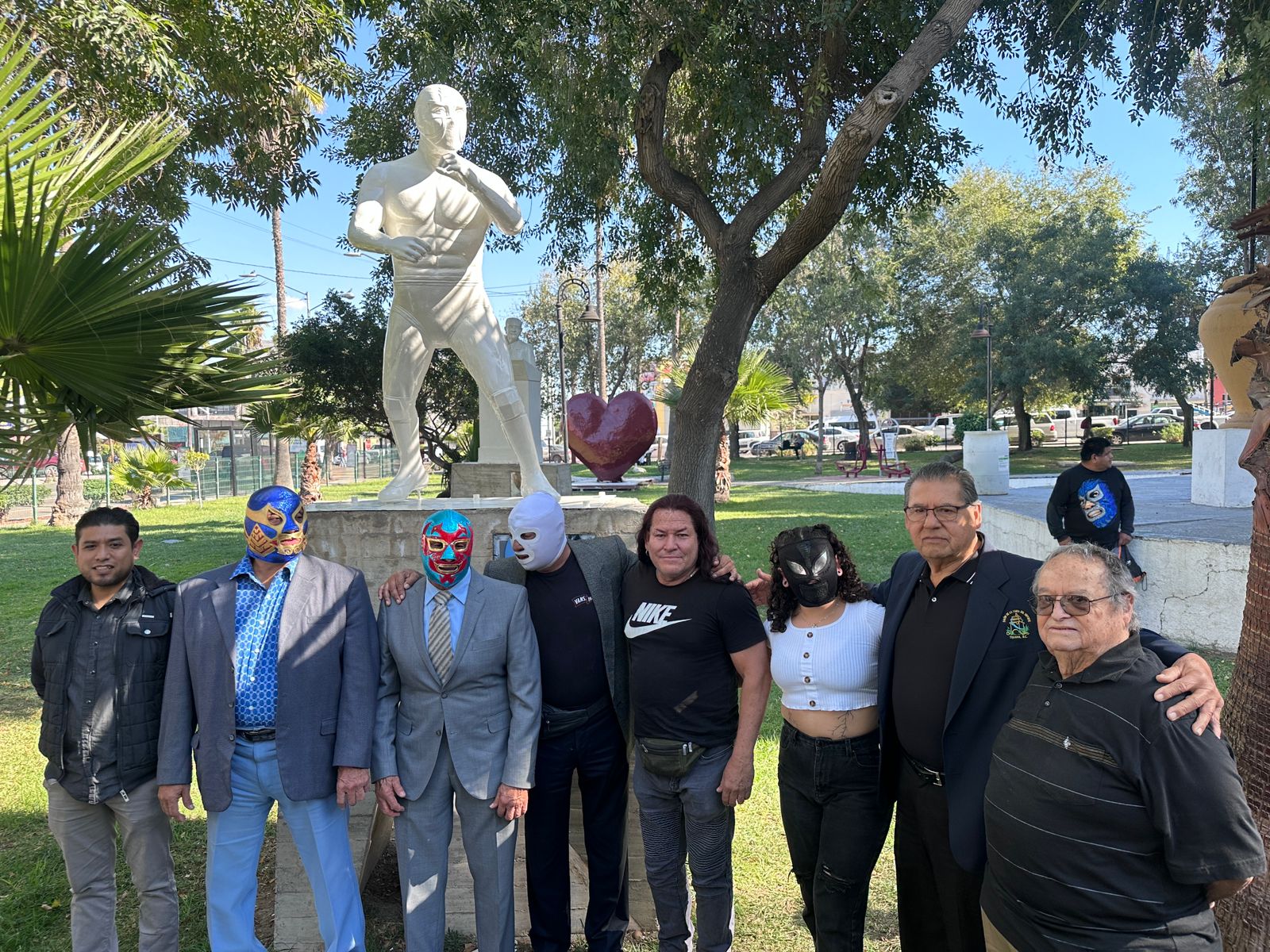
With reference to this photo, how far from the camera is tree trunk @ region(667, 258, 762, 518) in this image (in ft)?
27.7

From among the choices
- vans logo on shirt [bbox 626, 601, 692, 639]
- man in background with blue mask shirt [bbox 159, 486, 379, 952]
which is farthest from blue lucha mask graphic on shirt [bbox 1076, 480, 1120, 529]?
man in background with blue mask shirt [bbox 159, 486, 379, 952]

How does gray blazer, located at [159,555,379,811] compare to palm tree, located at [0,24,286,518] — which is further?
gray blazer, located at [159,555,379,811]

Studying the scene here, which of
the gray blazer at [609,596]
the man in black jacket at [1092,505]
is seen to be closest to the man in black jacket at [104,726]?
the gray blazer at [609,596]

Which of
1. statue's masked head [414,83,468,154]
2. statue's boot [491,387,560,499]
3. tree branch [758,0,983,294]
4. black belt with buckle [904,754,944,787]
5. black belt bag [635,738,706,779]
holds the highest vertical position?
tree branch [758,0,983,294]

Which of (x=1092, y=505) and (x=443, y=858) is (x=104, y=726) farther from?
(x=1092, y=505)

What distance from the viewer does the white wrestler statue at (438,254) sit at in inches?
174

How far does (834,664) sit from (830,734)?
0.72 feet

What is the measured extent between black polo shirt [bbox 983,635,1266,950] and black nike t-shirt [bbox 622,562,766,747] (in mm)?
1042

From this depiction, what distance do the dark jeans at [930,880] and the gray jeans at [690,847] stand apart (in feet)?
1.91

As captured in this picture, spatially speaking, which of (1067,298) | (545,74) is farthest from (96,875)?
(1067,298)

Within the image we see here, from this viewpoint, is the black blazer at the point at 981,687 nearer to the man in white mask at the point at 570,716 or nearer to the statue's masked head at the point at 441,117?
the man in white mask at the point at 570,716

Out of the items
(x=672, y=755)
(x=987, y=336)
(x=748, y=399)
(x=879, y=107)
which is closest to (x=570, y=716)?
(x=672, y=755)

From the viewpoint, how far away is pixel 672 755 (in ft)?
9.74

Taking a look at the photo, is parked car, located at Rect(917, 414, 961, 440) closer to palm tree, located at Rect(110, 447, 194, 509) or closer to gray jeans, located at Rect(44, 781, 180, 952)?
palm tree, located at Rect(110, 447, 194, 509)
